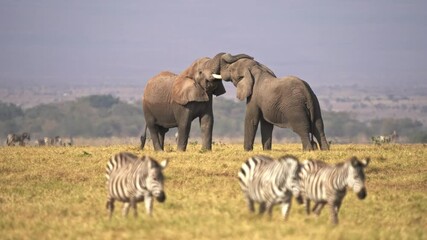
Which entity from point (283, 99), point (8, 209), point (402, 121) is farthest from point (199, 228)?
point (402, 121)

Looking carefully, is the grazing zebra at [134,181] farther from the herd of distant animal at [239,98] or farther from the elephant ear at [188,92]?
the elephant ear at [188,92]

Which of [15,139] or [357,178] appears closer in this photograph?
[357,178]

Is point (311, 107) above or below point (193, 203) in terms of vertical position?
above

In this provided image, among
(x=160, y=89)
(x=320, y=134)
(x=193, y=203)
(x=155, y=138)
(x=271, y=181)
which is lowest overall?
(x=193, y=203)

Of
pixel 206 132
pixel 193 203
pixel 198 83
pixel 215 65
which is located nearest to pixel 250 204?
pixel 193 203

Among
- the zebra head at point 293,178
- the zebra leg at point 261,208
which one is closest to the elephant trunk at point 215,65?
the zebra leg at point 261,208

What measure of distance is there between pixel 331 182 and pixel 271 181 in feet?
2.85

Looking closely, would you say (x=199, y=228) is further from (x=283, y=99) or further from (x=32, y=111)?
(x=32, y=111)

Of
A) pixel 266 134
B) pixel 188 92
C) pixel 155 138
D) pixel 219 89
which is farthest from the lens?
pixel 155 138

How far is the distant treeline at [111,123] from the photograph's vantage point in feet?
454

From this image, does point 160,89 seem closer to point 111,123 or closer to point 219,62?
point 219,62

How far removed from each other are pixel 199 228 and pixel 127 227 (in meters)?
0.99

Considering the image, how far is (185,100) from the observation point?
3250cm

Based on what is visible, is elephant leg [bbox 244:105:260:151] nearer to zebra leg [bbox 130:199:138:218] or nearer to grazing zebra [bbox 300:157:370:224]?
grazing zebra [bbox 300:157:370:224]
